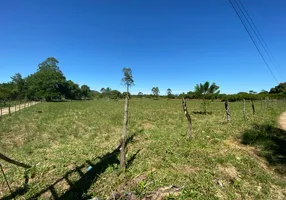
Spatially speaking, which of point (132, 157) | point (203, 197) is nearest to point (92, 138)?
point (132, 157)

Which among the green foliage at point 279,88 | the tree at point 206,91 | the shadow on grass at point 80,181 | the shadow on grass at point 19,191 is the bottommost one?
the shadow on grass at point 19,191

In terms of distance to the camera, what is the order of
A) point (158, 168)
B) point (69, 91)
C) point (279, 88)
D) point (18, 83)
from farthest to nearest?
point (69, 91)
point (279, 88)
point (18, 83)
point (158, 168)

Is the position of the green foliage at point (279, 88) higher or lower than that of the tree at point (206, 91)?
higher

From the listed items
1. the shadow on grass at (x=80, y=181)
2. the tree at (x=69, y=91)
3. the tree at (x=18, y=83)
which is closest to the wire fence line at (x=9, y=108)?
the shadow on grass at (x=80, y=181)

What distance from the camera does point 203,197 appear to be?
3131 mm

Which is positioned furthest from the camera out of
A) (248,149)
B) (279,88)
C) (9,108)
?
(279,88)

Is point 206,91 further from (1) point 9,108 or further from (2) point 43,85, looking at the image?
(2) point 43,85

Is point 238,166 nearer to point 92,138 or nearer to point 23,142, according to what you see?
point 92,138

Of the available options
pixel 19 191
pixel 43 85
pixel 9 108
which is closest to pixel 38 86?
pixel 43 85

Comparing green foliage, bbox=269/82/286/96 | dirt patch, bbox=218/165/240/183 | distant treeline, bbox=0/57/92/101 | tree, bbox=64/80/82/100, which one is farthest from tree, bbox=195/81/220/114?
green foliage, bbox=269/82/286/96

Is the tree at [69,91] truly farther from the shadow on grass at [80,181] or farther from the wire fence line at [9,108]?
the shadow on grass at [80,181]

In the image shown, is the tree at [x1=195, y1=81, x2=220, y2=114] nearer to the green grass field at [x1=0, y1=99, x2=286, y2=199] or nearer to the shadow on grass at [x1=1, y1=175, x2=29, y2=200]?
the green grass field at [x1=0, y1=99, x2=286, y2=199]

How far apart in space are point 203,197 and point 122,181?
5.94 ft

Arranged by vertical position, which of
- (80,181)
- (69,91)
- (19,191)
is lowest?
(19,191)
